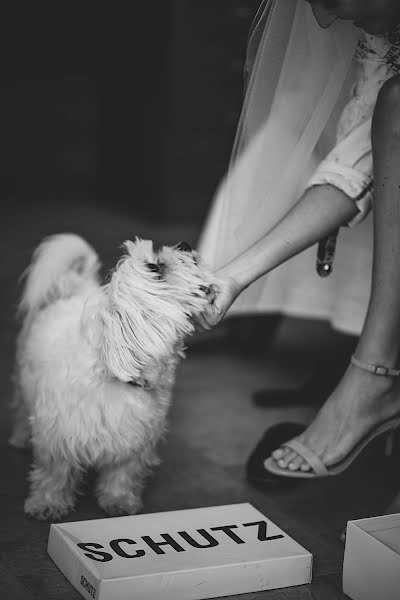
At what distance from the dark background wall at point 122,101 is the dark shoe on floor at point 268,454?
8.18 feet

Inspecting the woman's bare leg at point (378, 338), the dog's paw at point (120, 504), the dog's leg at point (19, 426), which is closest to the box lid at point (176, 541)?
the dog's paw at point (120, 504)

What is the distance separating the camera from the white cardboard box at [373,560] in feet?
3.74

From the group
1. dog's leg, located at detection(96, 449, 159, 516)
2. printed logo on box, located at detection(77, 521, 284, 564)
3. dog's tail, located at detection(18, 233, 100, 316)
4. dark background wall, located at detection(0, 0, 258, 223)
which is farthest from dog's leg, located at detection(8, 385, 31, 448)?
dark background wall, located at detection(0, 0, 258, 223)

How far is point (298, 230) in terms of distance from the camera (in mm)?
1621

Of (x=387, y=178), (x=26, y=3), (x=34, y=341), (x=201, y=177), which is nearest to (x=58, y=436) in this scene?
(x=34, y=341)

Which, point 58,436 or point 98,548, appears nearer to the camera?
point 98,548

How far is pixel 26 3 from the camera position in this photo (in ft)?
19.6

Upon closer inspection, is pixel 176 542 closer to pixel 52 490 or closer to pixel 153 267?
pixel 52 490

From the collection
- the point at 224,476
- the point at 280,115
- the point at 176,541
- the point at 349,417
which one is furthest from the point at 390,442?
the point at 280,115

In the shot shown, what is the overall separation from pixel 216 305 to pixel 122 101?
4275 millimetres

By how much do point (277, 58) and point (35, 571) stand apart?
3.42 feet

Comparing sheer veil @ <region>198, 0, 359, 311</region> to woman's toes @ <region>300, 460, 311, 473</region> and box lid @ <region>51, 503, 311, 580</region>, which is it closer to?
woman's toes @ <region>300, 460, 311, 473</region>

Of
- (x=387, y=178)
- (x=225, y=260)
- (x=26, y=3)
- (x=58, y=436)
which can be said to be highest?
(x=26, y=3)

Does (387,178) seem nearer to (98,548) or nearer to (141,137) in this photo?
(98,548)
